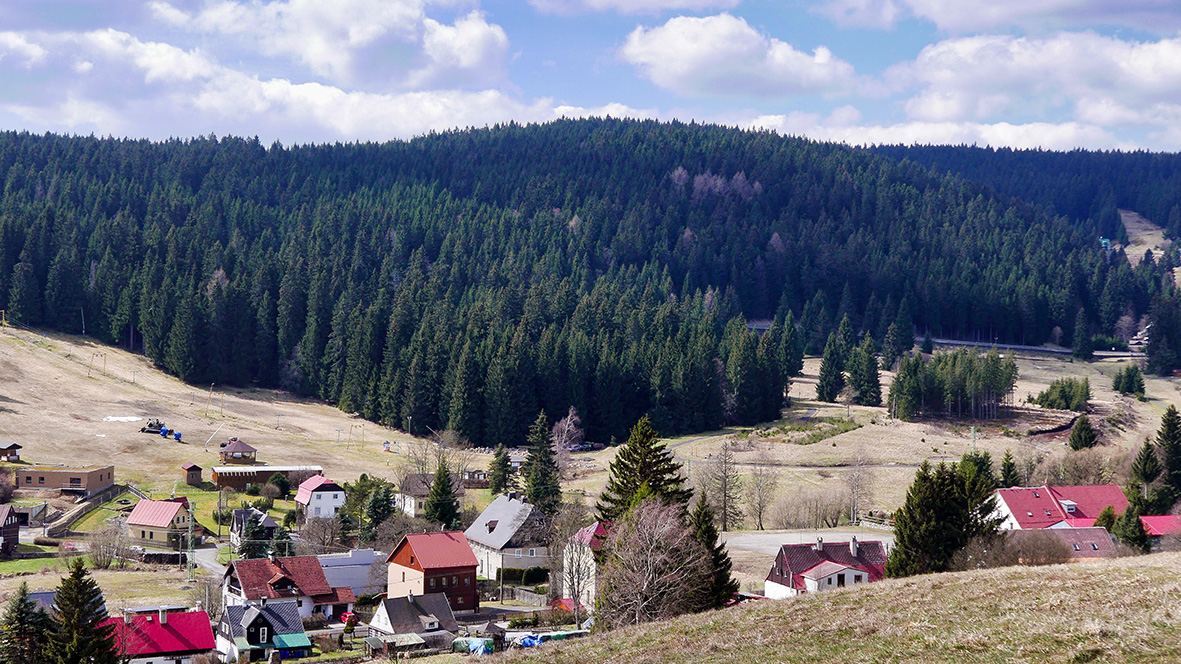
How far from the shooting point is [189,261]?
5861 inches

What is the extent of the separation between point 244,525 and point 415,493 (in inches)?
568

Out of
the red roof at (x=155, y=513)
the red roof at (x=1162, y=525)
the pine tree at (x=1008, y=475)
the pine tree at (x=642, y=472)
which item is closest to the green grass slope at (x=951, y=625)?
the pine tree at (x=642, y=472)

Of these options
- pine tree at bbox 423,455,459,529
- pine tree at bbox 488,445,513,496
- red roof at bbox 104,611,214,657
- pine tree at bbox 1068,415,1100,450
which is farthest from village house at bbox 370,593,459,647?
pine tree at bbox 1068,415,1100,450

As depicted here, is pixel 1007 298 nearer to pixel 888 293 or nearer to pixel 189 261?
pixel 888 293

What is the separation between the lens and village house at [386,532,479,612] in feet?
189

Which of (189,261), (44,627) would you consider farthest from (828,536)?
(189,261)

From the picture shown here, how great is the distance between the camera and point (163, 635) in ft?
149

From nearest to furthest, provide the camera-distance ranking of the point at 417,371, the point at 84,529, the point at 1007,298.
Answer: the point at 84,529 → the point at 417,371 → the point at 1007,298

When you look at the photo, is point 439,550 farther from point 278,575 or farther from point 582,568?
point 582,568

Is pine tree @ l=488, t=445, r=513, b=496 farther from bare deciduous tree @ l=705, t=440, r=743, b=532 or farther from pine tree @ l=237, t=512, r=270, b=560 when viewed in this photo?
pine tree @ l=237, t=512, r=270, b=560

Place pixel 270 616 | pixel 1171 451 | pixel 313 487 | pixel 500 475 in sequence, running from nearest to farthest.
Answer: pixel 270 616
pixel 1171 451
pixel 313 487
pixel 500 475

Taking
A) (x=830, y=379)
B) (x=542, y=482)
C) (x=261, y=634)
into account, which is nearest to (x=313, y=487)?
(x=542, y=482)

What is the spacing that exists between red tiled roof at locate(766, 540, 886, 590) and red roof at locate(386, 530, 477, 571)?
16.9m

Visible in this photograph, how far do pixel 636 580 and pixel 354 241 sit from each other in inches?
5705
